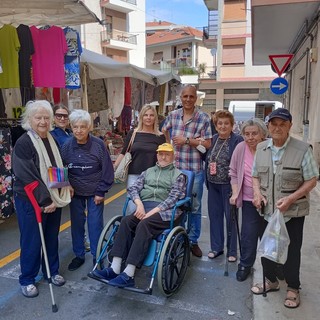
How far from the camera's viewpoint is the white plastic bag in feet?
8.38

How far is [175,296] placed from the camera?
9.91 ft

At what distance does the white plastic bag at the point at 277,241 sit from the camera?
255 cm

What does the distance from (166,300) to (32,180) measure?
1525mm

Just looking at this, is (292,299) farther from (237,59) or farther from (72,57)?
(237,59)

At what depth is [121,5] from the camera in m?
24.0

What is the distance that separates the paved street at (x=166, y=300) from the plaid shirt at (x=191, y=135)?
107 centimetres

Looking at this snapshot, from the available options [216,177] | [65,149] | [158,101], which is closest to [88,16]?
[65,149]

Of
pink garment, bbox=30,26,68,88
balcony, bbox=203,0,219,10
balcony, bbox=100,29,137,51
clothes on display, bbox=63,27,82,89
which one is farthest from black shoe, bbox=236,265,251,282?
balcony, bbox=203,0,219,10

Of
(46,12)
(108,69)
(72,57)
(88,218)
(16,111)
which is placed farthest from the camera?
(108,69)

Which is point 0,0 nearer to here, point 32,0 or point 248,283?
point 32,0

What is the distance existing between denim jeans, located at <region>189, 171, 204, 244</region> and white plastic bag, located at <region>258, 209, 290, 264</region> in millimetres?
1167

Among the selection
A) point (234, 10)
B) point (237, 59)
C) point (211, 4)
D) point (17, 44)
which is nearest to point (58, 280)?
point (17, 44)

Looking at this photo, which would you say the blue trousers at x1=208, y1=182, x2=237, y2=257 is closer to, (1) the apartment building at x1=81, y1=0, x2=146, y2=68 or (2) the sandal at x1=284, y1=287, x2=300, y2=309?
(2) the sandal at x1=284, y1=287, x2=300, y2=309

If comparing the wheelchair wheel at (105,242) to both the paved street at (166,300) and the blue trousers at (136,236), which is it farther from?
the paved street at (166,300)
